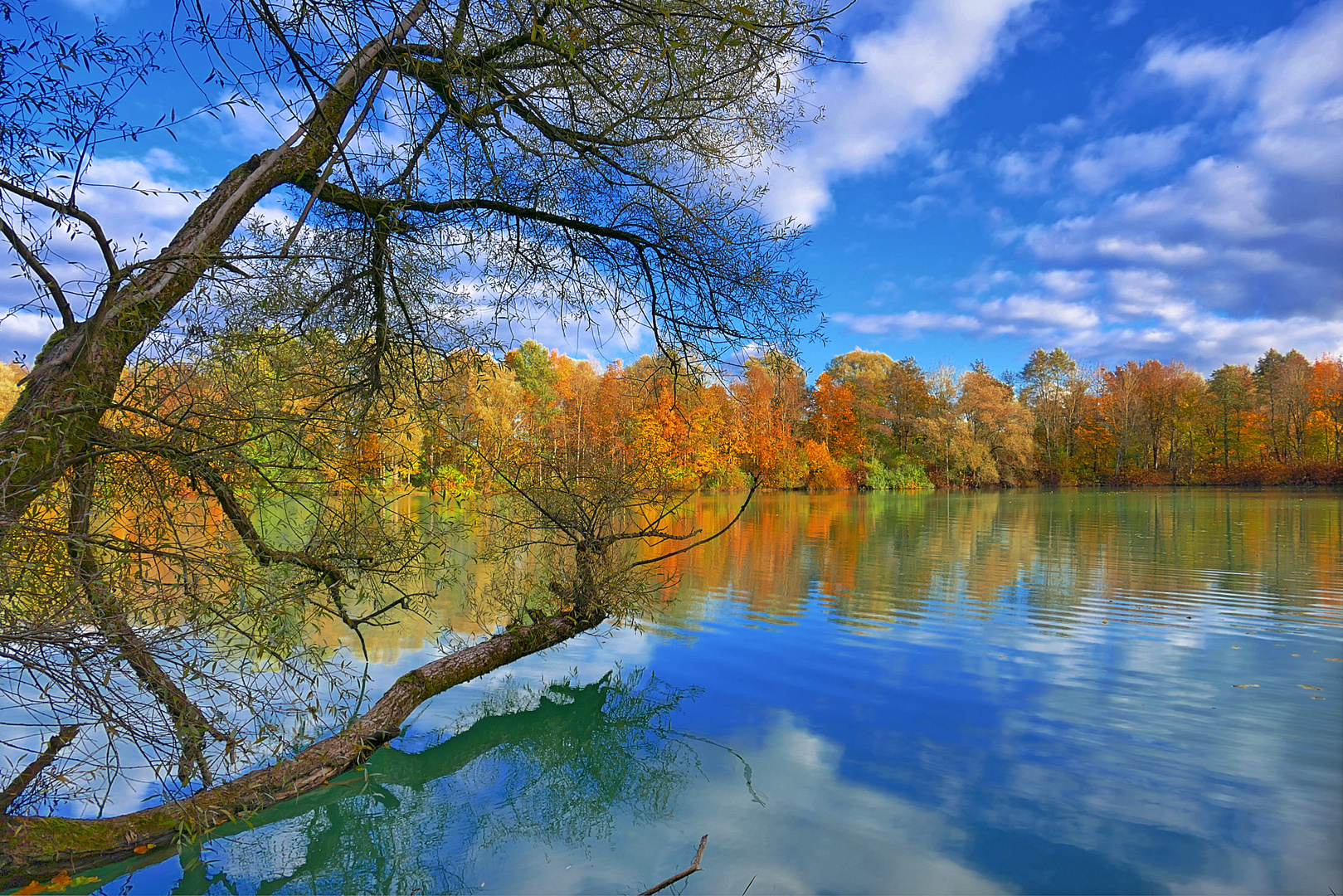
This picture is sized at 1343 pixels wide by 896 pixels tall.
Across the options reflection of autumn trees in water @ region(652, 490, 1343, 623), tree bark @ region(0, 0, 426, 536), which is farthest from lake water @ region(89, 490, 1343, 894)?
tree bark @ region(0, 0, 426, 536)

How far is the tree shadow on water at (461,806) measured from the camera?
11.7ft

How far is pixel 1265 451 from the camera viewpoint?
46.5m

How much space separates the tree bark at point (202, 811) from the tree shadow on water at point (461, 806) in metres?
0.14

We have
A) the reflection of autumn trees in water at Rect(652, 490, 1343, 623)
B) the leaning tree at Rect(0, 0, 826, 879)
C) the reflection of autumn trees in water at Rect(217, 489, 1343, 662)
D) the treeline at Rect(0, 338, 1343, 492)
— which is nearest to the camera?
the leaning tree at Rect(0, 0, 826, 879)

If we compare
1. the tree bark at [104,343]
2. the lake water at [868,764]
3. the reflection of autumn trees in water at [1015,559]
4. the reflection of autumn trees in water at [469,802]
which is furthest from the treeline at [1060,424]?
the tree bark at [104,343]

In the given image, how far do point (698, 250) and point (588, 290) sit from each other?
0.86 meters

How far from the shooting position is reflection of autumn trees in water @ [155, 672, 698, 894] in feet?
11.8

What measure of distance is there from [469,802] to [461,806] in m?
0.07

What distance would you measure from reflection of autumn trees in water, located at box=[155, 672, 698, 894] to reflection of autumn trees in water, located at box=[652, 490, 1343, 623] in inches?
140

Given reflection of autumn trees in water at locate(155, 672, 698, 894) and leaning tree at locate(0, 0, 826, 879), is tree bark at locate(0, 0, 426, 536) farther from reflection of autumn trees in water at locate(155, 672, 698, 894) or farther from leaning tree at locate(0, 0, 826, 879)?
reflection of autumn trees in water at locate(155, 672, 698, 894)

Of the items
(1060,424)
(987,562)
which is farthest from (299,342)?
(1060,424)

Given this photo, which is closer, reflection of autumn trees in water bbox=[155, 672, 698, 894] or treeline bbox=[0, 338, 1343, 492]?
reflection of autumn trees in water bbox=[155, 672, 698, 894]

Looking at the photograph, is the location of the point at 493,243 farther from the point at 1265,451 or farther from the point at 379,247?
the point at 1265,451

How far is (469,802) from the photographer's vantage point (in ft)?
14.1
